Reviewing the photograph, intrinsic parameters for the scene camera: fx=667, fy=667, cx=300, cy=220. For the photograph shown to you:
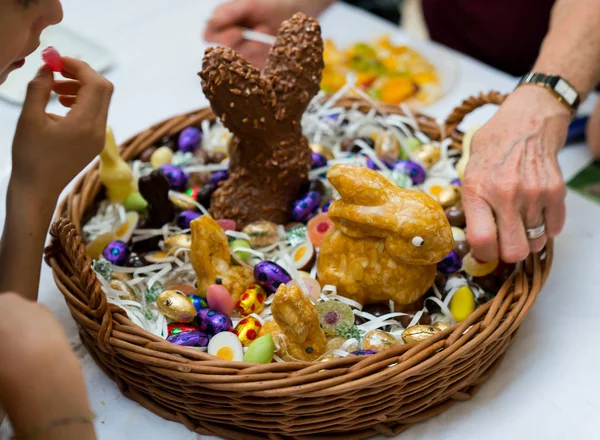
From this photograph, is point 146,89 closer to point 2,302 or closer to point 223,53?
point 223,53

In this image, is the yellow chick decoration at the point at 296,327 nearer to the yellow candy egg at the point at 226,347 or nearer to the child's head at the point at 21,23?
the yellow candy egg at the point at 226,347

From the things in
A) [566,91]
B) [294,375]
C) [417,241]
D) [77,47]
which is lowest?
[77,47]

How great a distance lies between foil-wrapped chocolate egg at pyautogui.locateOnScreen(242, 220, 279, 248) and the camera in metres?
1.00

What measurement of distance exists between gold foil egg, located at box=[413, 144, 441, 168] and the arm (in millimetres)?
188

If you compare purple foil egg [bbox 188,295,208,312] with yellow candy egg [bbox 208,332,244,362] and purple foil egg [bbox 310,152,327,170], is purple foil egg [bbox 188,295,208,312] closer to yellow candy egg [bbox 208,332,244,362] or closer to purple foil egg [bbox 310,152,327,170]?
yellow candy egg [bbox 208,332,244,362]

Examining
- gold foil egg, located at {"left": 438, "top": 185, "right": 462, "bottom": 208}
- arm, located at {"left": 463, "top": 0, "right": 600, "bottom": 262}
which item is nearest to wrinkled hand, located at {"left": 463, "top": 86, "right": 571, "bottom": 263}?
arm, located at {"left": 463, "top": 0, "right": 600, "bottom": 262}

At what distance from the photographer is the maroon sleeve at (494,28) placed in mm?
1606

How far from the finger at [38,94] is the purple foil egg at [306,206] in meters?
0.41

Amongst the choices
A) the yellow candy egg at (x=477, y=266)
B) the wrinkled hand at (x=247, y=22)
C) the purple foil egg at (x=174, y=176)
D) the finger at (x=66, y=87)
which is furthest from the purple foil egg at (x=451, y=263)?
the wrinkled hand at (x=247, y=22)

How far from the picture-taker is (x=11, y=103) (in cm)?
140

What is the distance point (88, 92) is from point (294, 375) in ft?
1.37

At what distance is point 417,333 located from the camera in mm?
848

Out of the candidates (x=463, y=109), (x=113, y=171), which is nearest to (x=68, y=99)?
(x=113, y=171)

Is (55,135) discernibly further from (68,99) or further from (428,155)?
(428,155)
